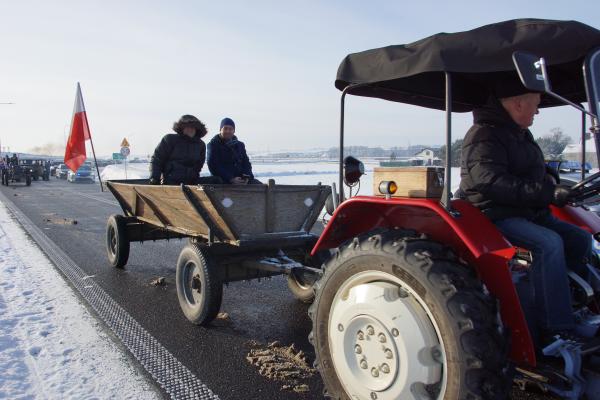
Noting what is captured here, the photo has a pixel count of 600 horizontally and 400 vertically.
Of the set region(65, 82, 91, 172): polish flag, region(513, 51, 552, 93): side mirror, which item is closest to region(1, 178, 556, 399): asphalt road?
region(65, 82, 91, 172): polish flag

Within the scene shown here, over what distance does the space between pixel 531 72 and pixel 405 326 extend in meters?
1.26

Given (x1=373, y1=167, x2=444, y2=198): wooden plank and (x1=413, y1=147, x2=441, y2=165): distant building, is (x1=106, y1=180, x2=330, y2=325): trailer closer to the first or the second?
(x1=413, y1=147, x2=441, y2=165): distant building

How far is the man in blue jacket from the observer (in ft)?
19.1

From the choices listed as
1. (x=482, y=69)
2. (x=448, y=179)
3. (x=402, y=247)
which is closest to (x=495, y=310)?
(x=402, y=247)

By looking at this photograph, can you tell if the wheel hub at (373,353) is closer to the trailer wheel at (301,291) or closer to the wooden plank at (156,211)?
the trailer wheel at (301,291)

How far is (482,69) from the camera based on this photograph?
2.20m

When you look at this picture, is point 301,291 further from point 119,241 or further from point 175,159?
point 119,241

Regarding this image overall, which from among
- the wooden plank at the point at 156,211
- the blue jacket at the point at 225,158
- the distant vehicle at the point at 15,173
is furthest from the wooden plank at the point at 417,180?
the distant vehicle at the point at 15,173

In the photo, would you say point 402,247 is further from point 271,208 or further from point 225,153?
point 225,153

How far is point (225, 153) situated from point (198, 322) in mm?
2381

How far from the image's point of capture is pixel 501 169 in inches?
99.2

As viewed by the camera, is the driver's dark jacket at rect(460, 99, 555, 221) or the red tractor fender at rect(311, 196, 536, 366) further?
the driver's dark jacket at rect(460, 99, 555, 221)

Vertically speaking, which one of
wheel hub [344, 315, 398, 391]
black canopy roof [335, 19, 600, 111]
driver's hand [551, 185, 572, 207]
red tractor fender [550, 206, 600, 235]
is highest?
black canopy roof [335, 19, 600, 111]

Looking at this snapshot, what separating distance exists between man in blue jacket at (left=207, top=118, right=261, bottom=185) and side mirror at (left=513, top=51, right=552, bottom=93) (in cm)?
425
